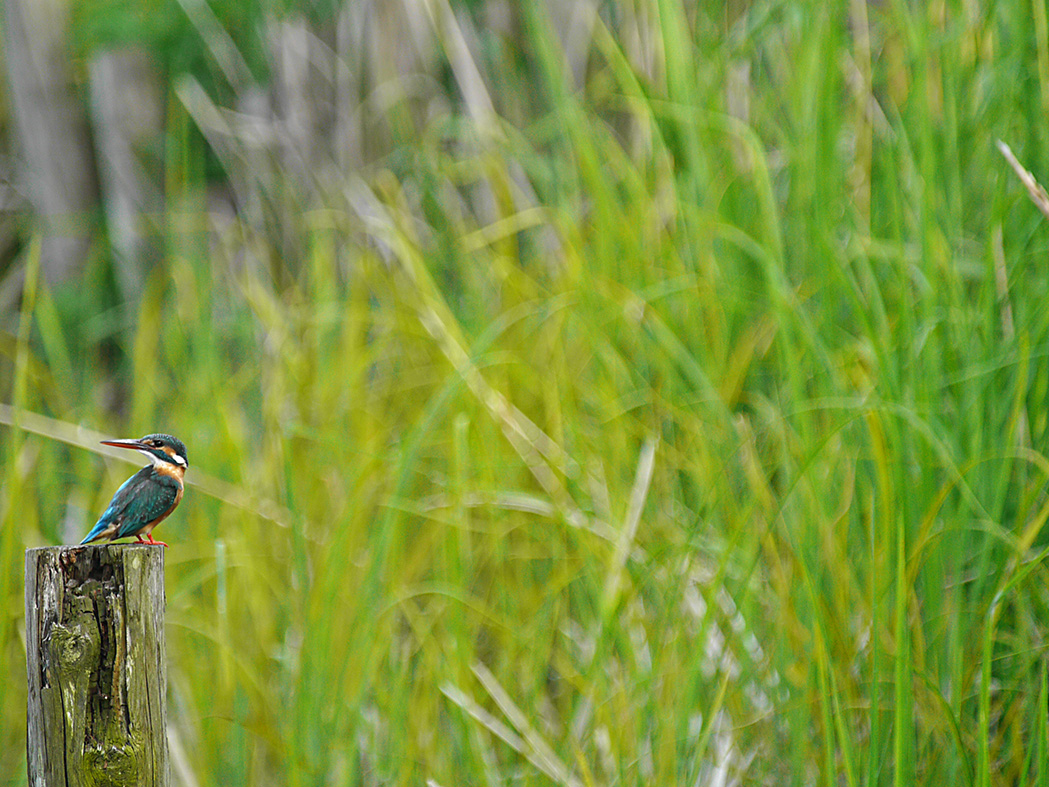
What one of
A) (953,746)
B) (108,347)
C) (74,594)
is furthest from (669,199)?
(108,347)

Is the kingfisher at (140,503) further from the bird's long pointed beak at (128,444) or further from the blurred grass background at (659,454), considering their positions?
the blurred grass background at (659,454)

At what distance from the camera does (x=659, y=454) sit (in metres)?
1.14

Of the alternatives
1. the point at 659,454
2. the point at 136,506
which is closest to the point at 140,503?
the point at 136,506

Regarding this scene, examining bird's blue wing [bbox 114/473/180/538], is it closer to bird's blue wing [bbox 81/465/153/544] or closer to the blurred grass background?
bird's blue wing [bbox 81/465/153/544]

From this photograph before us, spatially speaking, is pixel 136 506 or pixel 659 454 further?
pixel 659 454

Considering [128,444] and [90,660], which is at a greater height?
[128,444]

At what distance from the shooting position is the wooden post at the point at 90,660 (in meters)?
0.57

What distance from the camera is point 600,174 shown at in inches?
49.0

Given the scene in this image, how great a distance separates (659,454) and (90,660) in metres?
0.71

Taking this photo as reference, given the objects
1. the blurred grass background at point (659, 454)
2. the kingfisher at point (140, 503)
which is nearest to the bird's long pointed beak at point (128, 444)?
the kingfisher at point (140, 503)

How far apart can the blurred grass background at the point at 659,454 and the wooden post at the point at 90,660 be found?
318 mm

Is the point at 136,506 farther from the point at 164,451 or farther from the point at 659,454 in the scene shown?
the point at 659,454

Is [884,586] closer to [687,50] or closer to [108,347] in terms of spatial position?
[687,50]

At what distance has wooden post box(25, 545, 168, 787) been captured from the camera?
1.86 ft
